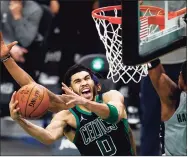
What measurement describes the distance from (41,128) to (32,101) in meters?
0.23

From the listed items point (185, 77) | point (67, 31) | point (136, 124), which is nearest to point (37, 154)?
point (136, 124)

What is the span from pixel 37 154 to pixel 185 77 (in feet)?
8.78

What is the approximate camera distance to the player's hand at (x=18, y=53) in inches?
329

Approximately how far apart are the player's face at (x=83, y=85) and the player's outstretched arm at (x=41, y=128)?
241mm

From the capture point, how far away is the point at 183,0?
21.2 ft

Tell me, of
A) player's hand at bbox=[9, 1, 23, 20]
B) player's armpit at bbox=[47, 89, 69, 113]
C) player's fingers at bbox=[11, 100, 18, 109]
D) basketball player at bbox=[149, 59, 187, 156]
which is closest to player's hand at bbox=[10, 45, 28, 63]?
player's hand at bbox=[9, 1, 23, 20]

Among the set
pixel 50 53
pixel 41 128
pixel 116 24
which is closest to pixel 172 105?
pixel 116 24

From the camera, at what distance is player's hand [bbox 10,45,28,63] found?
8352 millimetres

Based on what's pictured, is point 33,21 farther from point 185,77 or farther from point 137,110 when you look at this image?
point 185,77

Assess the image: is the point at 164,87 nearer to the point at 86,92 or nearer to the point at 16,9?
the point at 86,92

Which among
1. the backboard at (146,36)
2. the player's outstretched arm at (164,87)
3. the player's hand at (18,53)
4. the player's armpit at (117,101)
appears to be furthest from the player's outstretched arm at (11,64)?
the player's hand at (18,53)

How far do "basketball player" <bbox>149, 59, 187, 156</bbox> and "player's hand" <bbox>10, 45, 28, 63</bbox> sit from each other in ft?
9.49

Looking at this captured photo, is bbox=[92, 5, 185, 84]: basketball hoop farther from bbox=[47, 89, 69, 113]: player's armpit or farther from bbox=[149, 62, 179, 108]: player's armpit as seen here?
bbox=[47, 89, 69, 113]: player's armpit

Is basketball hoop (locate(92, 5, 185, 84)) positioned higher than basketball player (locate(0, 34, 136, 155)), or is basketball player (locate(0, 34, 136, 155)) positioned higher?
basketball hoop (locate(92, 5, 185, 84))
